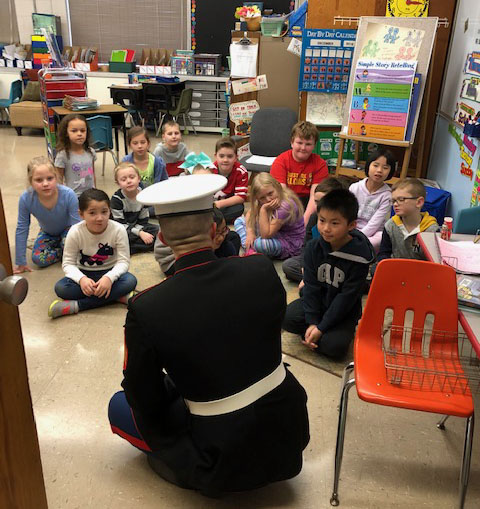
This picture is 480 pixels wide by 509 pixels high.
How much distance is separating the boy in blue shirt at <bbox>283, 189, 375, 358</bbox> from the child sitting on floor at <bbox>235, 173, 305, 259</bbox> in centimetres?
94

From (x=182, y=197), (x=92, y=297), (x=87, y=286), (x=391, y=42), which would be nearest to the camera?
(x=182, y=197)

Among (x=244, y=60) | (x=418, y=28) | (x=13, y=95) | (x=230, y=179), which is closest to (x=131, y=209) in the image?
(x=230, y=179)

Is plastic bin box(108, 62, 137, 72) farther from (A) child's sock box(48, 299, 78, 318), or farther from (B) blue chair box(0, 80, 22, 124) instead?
(A) child's sock box(48, 299, 78, 318)

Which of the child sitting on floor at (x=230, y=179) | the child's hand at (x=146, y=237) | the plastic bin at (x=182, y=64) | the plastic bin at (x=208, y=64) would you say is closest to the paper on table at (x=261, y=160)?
the child sitting on floor at (x=230, y=179)

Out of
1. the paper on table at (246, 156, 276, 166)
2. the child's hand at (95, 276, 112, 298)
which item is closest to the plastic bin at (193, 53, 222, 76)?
the paper on table at (246, 156, 276, 166)

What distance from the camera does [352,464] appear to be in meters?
1.84

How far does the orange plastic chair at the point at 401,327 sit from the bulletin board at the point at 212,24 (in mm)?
7447

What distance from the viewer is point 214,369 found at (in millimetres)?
1409

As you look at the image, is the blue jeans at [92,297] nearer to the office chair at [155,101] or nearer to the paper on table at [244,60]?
the paper on table at [244,60]

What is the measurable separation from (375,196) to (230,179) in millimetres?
1189

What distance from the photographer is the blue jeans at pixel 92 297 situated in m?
2.86

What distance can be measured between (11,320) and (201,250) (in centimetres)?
57

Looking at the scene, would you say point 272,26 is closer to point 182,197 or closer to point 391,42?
point 391,42

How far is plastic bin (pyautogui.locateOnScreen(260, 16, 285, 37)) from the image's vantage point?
4.98 meters
